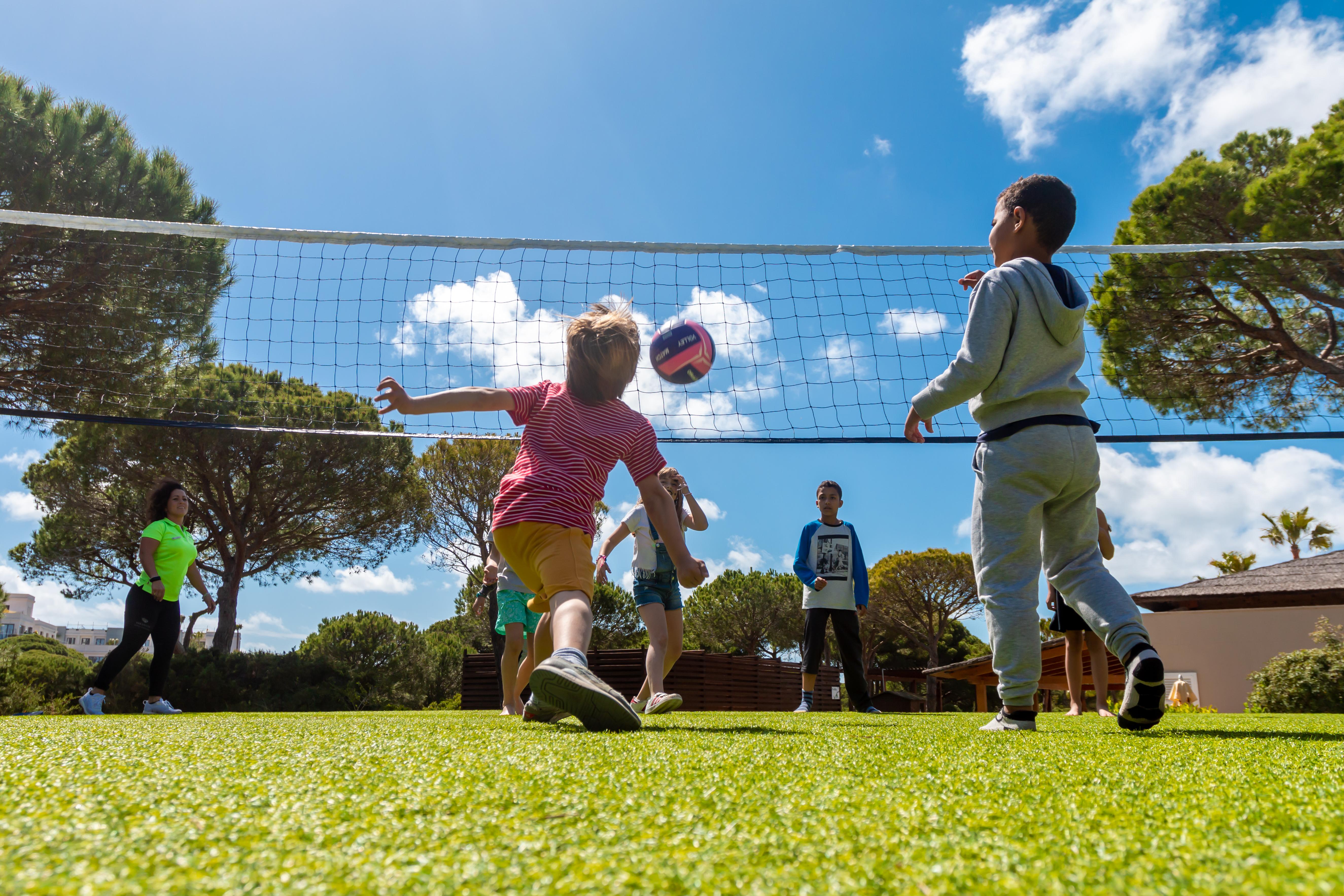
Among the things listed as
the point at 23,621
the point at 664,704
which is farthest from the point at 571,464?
the point at 23,621

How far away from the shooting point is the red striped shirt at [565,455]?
3.46m

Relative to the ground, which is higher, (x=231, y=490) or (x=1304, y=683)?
(x=231, y=490)

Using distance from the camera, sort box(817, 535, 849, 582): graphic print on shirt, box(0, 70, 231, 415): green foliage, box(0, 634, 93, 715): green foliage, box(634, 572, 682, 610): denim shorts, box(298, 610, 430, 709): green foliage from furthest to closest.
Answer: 1. box(298, 610, 430, 709): green foliage
2. box(0, 70, 231, 415): green foliage
3. box(0, 634, 93, 715): green foliage
4. box(817, 535, 849, 582): graphic print on shirt
5. box(634, 572, 682, 610): denim shorts

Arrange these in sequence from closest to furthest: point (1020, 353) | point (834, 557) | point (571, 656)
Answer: point (571, 656) → point (1020, 353) → point (834, 557)

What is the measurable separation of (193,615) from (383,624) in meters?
7.60

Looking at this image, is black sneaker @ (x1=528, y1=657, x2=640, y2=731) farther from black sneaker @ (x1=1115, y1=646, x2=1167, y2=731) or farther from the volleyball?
the volleyball

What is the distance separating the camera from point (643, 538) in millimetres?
6328

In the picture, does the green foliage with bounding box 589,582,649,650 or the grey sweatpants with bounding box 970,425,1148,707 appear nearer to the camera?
the grey sweatpants with bounding box 970,425,1148,707

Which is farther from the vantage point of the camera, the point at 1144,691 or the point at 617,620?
the point at 617,620

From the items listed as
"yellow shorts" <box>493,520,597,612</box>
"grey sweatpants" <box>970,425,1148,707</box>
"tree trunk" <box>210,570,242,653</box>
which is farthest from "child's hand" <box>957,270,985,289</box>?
"tree trunk" <box>210,570,242,653</box>

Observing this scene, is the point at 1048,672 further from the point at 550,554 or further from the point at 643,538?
the point at 550,554

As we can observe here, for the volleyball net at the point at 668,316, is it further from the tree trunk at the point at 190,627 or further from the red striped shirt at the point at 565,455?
the tree trunk at the point at 190,627

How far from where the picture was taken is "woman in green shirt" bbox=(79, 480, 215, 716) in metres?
7.15

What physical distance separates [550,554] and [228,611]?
72.3 feet
